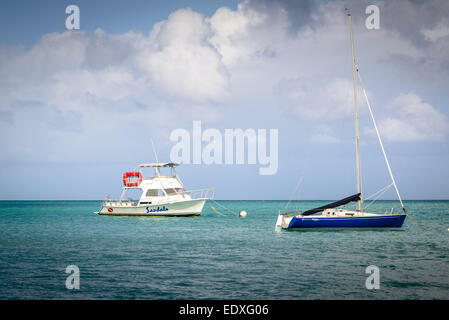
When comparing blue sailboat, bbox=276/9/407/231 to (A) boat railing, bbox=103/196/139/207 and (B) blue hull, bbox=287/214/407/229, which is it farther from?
(A) boat railing, bbox=103/196/139/207

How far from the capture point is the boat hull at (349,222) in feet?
91.8

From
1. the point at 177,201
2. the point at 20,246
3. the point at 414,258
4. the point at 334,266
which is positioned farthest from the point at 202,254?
the point at 177,201

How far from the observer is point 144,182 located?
44438mm

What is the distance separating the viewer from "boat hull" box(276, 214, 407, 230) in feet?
91.8

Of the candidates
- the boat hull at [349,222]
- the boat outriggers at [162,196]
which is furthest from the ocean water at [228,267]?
the boat outriggers at [162,196]

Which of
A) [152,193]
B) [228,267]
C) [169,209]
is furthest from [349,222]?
[152,193]

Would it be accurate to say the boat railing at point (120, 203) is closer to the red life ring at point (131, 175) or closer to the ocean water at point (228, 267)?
the red life ring at point (131, 175)

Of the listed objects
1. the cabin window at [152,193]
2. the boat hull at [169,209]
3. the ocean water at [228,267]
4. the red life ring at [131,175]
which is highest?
the red life ring at [131,175]

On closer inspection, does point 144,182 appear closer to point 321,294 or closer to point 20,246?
point 20,246

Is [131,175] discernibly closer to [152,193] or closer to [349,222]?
[152,193]
